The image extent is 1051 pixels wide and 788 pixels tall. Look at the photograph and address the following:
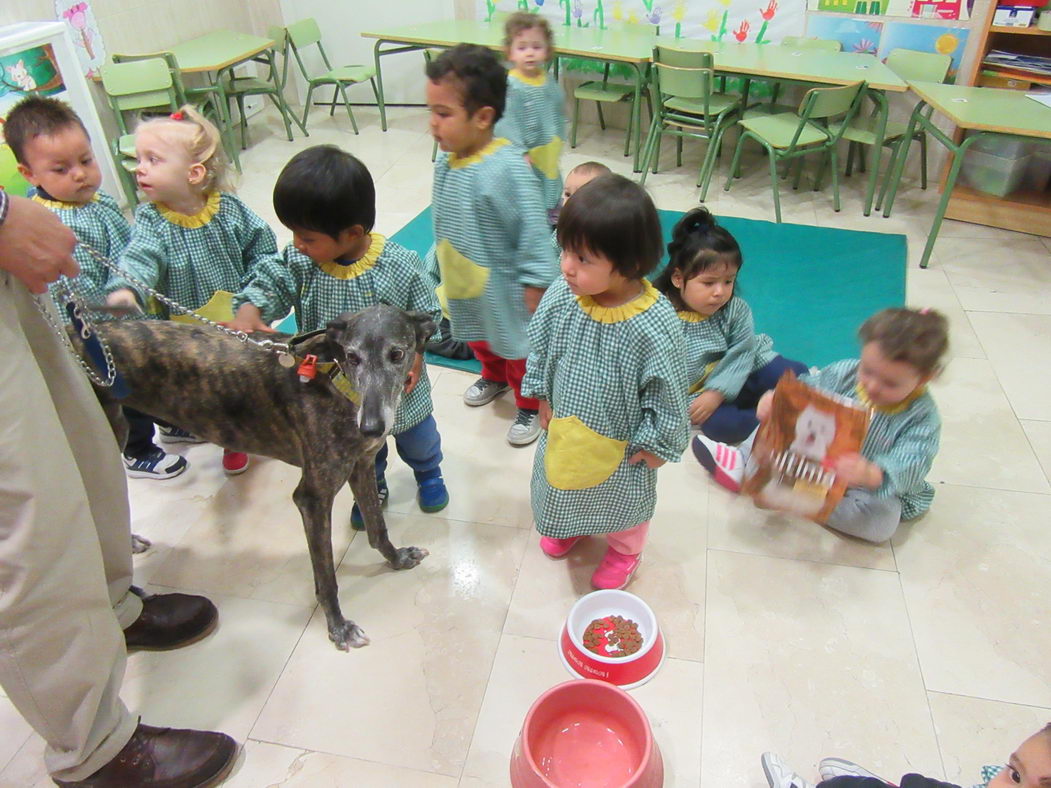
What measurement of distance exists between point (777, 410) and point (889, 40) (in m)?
4.14

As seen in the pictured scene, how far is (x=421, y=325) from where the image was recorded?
5.38ft

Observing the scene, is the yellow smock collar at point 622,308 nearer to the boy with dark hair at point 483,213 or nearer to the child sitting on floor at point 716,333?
the boy with dark hair at point 483,213

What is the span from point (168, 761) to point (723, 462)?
182 cm

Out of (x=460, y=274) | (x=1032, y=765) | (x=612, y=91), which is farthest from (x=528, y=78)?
(x=1032, y=765)

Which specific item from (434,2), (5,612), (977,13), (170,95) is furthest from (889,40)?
(5,612)

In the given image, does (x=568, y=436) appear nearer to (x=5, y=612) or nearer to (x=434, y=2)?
(x=5, y=612)

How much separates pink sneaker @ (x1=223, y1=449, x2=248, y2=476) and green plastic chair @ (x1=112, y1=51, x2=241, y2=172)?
124 inches

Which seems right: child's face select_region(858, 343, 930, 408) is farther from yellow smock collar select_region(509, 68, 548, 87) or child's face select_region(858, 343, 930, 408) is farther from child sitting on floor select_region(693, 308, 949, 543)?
yellow smock collar select_region(509, 68, 548, 87)

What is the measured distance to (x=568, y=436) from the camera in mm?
1707

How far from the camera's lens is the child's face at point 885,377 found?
70.2 inches

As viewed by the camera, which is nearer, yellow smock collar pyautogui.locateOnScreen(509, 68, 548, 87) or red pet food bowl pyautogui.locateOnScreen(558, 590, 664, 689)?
red pet food bowl pyautogui.locateOnScreen(558, 590, 664, 689)

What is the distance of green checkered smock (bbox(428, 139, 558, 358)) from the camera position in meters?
2.09

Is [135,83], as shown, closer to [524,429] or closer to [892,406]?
[524,429]

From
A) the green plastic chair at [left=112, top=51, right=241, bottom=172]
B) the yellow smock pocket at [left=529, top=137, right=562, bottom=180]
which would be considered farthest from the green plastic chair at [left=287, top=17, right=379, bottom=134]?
the yellow smock pocket at [left=529, top=137, right=562, bottom=180]
